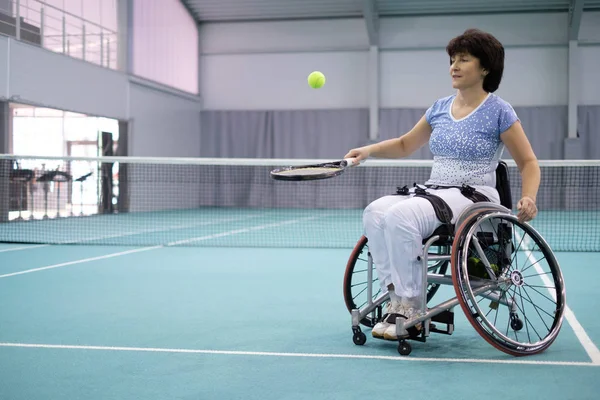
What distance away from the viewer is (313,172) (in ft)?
10.1

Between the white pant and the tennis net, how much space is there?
14.9ft

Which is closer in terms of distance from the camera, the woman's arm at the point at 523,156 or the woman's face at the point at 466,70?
the woman's arm at the point at 523,156

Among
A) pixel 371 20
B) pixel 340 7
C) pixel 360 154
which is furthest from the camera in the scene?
pixel 340 7

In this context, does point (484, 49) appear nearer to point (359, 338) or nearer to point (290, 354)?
point (359, 338)

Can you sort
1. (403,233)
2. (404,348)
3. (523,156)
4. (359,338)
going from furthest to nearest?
(359,338) → (523,156) → (404,348) → (403,233)

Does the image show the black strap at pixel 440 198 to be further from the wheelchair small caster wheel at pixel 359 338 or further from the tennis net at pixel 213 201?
the tennis net at pixel 213 201

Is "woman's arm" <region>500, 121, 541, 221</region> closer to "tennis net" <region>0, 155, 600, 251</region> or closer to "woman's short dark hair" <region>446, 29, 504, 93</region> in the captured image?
"woman's short dark hair" <region>446, 29, 504, 93</region>

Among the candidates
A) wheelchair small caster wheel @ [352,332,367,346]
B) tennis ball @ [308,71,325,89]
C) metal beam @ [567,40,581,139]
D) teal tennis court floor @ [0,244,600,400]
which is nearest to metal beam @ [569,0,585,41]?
metal beam @ [567,40,581,139]

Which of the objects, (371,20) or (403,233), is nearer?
(403,233)

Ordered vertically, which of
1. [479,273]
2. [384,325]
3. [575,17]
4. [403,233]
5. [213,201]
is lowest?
[213,201]

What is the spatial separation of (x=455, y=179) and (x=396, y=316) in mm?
665

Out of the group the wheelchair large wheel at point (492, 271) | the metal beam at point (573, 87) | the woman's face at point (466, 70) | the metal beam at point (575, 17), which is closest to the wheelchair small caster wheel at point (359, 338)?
the wheelchair large wheel at point (492, 271)

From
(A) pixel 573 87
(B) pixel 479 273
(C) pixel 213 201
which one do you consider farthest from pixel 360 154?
(C) pixel 213 201

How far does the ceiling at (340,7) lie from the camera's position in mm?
17812
